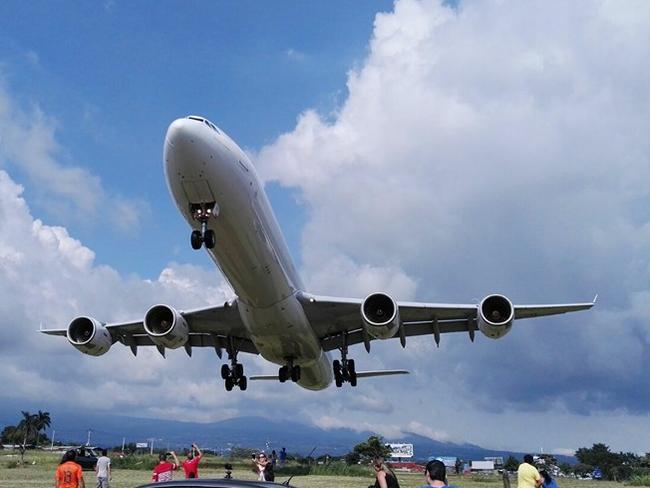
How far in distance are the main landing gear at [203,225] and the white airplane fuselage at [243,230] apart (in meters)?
0.11

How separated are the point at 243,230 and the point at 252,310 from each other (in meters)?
4.11

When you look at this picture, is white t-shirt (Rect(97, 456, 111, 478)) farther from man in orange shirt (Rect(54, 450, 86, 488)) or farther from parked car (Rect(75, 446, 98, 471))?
parked car (Rect(75, 446, 98, 471))

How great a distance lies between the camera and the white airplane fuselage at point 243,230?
1683 cm

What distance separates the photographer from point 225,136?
1847cm

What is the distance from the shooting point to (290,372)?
26.0 m

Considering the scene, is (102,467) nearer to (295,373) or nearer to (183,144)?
(183,144)

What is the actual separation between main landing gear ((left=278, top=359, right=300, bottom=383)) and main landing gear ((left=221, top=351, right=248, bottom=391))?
2.58 m

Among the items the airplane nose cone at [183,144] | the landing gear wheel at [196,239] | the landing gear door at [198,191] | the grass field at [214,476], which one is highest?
the airplane nose cone at [183,144]

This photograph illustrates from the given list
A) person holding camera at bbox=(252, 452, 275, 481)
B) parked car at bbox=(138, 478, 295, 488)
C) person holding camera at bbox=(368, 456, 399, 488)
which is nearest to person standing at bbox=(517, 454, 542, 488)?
person holding camera at bbox=(368, 456, 399, 488)

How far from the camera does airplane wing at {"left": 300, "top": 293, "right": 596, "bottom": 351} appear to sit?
2384 centimetres

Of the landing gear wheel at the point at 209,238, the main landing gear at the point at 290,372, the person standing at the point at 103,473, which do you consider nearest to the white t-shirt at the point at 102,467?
the person standing at the point at 103,473

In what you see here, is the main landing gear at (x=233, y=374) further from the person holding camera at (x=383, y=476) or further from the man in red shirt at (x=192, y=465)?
the person holding camera at (x=383, y=476)

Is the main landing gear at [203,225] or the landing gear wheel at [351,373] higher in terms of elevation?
the main landing gear at [203,225]

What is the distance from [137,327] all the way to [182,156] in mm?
11950
